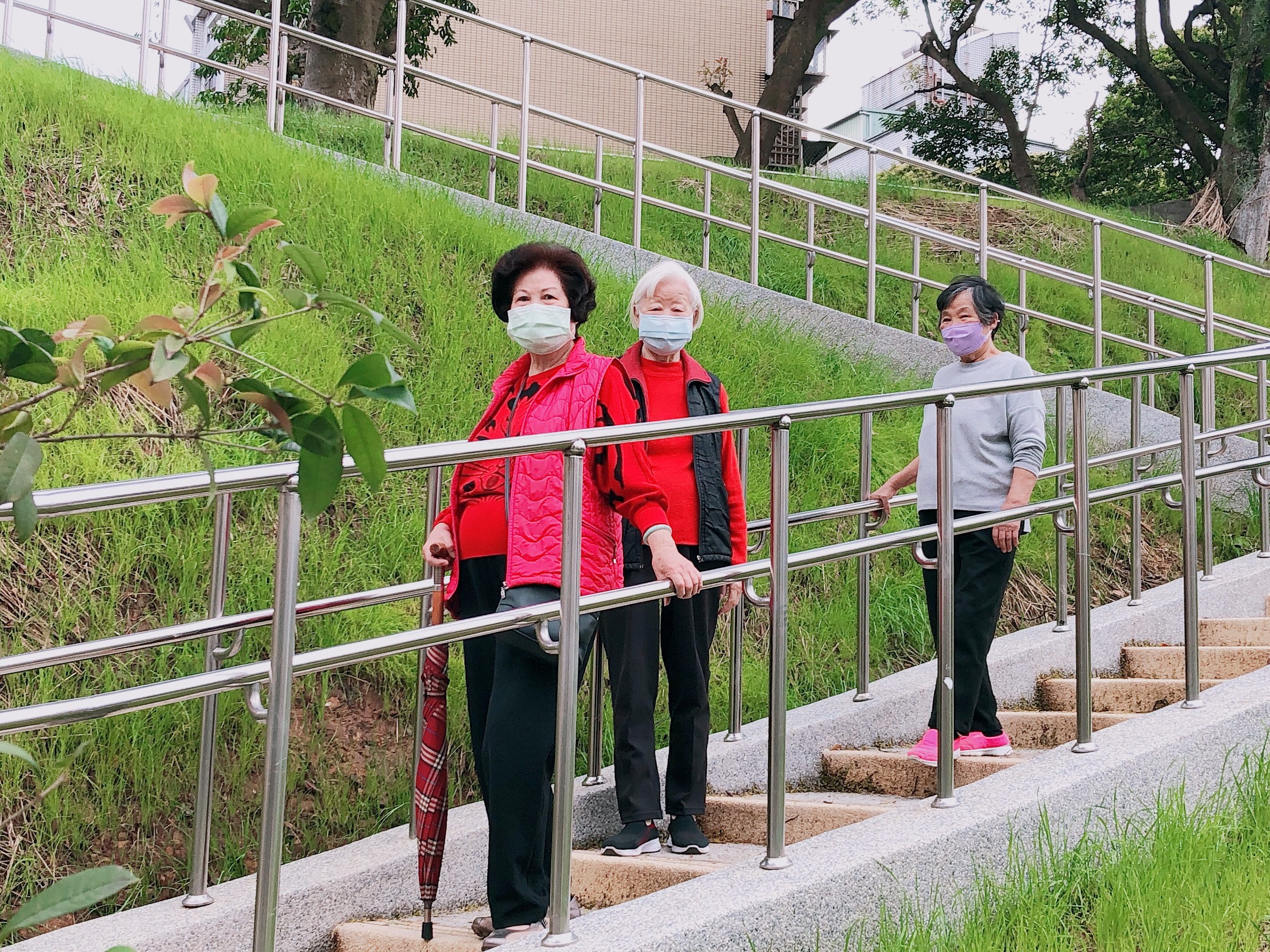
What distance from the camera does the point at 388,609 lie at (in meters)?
4.08

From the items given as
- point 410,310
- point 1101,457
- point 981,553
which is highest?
point 410,310

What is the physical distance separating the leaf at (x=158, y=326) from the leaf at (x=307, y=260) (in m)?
0.10

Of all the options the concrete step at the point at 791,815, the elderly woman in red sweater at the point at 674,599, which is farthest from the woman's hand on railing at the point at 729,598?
the concrete step at the point at 791,815

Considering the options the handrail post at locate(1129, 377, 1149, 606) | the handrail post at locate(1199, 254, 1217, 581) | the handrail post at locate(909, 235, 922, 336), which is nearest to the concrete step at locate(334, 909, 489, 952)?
the handrail post at locate(1129, 377, 1149, 606)

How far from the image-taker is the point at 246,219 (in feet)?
3.49

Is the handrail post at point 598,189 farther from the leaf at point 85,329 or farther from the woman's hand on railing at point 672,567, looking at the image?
the leaf at point 85,329

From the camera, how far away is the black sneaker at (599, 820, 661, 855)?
10.3 feet

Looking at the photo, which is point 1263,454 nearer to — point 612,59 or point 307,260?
point 307,260

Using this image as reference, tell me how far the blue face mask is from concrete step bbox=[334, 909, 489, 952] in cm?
146

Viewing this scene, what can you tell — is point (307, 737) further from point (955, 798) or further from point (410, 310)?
point (410, 310)

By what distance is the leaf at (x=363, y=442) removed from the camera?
1084 mm

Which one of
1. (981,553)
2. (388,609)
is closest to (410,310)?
(388,609)

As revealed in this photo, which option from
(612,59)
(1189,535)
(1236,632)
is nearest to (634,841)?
(1189,535)

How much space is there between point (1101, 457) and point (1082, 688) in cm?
199
